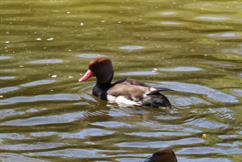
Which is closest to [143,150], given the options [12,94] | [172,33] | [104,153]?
[104,153]

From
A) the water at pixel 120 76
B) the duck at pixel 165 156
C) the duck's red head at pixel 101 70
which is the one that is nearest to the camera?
the duck at pixel 165 156

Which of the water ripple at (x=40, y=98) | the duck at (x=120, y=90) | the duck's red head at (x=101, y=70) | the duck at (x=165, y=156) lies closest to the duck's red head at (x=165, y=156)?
the duck at (x=165, y=156)

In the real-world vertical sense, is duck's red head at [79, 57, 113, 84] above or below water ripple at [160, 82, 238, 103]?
above

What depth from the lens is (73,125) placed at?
9.90 metres

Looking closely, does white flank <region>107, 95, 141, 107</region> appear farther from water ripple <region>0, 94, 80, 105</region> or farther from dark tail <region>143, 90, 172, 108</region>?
water ripple <region>0, 94, 80, 105</region>

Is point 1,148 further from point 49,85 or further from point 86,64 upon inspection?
point 86,64

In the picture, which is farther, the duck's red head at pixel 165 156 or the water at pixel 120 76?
the water at pixel 120 76

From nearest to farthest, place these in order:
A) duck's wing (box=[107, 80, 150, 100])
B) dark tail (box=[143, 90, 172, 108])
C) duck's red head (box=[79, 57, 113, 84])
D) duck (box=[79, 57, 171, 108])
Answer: dark tail (box=[143, 90, 172, 108]) < duck (box=[79, 57, 171, 108]) < duck's wing (box=[107, 80, 150, 100]) < duck's red head (box=[79, 57, 113, 84])

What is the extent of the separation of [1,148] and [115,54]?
175 inches

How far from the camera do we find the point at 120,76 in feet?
39.6

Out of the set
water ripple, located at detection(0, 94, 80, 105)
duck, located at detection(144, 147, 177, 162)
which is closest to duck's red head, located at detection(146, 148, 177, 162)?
duck, located at detection(144, 147, 177, 162)

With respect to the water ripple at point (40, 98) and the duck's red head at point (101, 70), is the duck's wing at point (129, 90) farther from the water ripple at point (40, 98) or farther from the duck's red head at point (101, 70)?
the water ripple at point (40, 98)

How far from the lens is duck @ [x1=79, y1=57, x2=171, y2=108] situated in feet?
35.2

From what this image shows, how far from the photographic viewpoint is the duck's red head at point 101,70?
451 inches
